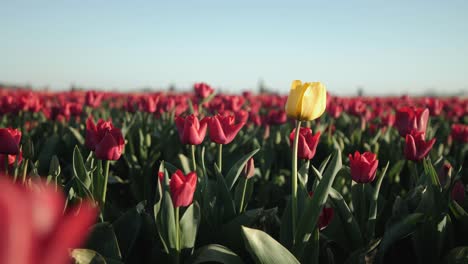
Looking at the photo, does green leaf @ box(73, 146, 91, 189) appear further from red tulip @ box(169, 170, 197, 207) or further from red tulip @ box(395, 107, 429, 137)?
red tulip @ box(395, 107, 429, 137)

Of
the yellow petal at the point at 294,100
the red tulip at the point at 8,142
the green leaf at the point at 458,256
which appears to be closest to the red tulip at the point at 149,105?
the red tulip at the point at 8,142

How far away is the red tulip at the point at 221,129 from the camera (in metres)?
2.11

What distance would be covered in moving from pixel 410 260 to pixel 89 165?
5.71ft

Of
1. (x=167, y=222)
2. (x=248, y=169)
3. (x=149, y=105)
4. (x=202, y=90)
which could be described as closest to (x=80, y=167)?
(x=167, y=222)

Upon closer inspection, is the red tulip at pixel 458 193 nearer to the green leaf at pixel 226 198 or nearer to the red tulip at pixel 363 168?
the red tulip at pixel 363 168

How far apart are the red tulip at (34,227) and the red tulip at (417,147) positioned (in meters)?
2.17

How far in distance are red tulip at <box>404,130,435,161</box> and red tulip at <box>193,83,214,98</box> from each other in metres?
2.69

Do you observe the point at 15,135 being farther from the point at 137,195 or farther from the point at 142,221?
the point at 137,195

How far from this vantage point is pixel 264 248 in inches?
53.0

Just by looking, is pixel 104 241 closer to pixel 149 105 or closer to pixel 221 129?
pixel 221 129

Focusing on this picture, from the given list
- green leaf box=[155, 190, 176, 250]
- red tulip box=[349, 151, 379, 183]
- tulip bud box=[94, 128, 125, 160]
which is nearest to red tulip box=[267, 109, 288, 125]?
red tulip box=[349, 151, 379, 183]

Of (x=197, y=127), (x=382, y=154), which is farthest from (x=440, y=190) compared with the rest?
(x=382, y=154)

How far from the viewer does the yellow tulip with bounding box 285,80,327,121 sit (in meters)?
1.69

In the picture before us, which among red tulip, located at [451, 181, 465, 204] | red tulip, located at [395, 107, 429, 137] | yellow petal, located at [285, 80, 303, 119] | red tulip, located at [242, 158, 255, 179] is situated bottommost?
red tulip, located at [451, 181, 465, 204]
